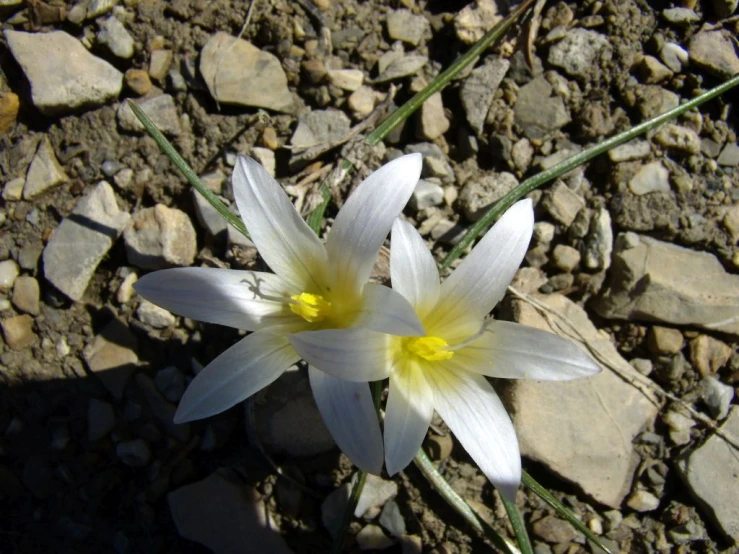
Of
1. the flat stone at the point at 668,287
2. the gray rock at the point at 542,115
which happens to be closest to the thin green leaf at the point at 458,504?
the flat stone at the point at 668,287

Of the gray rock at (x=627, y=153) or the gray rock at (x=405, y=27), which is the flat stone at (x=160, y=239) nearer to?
the gray rock at (x=405, y=27)

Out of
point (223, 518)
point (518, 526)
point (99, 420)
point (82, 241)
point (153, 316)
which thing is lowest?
point (223, 518)

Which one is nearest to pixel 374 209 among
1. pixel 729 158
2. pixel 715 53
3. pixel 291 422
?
pixel 291 422

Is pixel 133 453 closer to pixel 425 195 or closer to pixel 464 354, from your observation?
pixel 464 354

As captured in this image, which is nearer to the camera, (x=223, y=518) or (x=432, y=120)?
(x=223, y=518)

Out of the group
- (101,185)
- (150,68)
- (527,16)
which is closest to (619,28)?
(527,16)

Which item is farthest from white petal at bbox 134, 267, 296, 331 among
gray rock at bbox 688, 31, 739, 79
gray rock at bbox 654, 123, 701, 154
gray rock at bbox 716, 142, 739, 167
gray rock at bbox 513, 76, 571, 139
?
gray rock at bbox 688, 31, 739, 79
